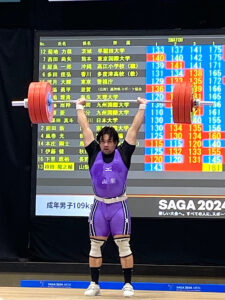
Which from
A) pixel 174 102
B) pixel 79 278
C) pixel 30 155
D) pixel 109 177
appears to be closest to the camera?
pixel 109 177

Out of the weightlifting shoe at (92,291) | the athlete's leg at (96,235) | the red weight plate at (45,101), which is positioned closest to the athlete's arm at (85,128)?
the red weight plate at (45,101)

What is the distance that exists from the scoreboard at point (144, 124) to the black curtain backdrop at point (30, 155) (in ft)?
0.59

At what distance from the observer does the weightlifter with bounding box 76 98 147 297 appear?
4.56 metres

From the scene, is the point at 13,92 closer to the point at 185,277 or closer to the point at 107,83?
the point at 107,83

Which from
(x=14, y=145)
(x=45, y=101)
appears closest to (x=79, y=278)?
(x=14, y=145)

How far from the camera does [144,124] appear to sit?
6.01m

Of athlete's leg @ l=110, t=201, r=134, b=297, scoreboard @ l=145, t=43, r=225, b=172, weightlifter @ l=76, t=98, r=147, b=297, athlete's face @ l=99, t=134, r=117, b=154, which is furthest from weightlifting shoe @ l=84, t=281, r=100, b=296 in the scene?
scoreboard @ l=145, t=43, r=225, b=172

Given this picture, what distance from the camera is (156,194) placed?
5.97 meters

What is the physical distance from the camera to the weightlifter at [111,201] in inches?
180

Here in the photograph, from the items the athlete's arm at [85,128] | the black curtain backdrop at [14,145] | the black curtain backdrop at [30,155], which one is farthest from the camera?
the black curtain backdrop at [14,145]

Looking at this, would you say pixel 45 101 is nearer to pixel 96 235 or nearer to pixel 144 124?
pixel 96 235

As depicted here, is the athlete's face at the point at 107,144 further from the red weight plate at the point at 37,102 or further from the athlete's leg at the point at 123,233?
the red weight plate at the point at 37,102

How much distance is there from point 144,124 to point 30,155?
117 centimetres

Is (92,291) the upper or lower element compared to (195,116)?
lower
